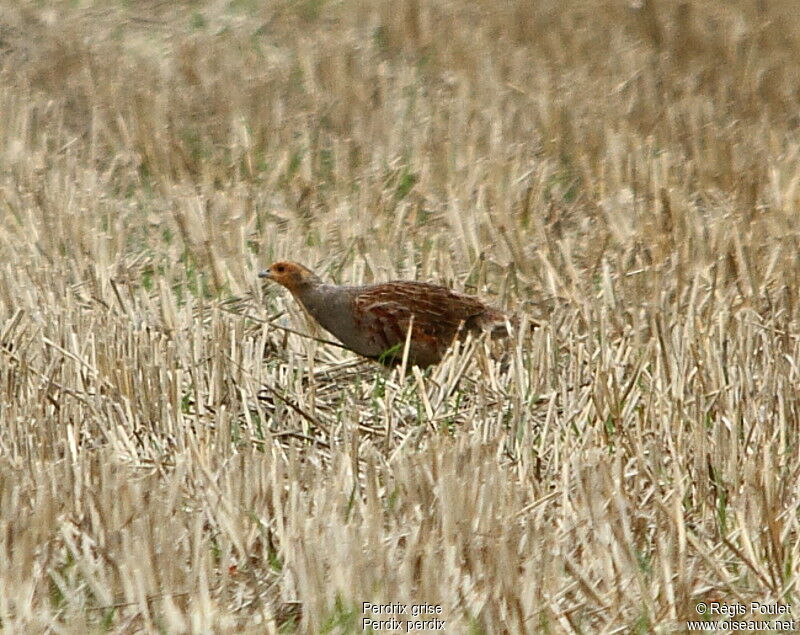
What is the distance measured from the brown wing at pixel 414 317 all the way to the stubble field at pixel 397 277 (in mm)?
110

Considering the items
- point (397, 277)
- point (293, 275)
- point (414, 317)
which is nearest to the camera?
point (414, 317)

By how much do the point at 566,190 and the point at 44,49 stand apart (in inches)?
149

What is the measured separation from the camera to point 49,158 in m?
7.83

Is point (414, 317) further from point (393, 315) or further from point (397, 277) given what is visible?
point (397, 277)

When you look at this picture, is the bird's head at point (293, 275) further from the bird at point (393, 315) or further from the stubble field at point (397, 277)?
the stubble field at point (397, 277)

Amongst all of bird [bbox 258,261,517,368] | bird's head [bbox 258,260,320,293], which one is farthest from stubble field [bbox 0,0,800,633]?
bird's head [bbox 258,260,320,293]

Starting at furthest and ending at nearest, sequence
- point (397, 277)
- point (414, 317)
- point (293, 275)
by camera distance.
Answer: point (397, 277) < point (293, 275) < point (414, 317)

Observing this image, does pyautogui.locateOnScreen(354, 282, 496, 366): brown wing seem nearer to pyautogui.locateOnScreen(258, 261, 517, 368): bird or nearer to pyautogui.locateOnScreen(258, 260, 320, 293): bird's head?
pyautogui.locateOnScreen(258, 261, 517, 368): bird

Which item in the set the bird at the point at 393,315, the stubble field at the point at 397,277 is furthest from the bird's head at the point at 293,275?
the stubble field at the point at 397,277

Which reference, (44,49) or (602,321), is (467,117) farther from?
(602,321)

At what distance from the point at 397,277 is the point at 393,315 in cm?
106

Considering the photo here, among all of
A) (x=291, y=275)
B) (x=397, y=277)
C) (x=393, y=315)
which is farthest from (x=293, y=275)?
(x=397, y=277)

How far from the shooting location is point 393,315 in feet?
16.9

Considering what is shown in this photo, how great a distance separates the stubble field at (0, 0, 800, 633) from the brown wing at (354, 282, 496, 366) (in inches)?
4.3
